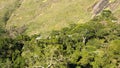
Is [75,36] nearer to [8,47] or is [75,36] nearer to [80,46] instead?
[80,46]

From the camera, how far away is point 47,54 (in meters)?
98.1

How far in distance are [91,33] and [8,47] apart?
98.8 ft

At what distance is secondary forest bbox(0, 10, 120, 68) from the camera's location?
307 feet

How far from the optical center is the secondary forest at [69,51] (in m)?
93.5

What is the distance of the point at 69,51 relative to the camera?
106688 millimetres

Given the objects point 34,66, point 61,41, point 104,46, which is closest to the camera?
point 34,66

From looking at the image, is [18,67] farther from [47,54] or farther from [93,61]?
[93,61]

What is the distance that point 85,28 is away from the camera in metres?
131

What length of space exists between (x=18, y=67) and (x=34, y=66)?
7.47 meters

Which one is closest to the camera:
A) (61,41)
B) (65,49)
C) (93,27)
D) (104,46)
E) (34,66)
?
(34,66)

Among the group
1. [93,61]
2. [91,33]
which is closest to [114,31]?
[91,33]

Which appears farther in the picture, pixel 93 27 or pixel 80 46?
pixel 93 27

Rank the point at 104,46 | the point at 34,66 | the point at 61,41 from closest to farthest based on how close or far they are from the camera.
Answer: the point at 34,66 → the point at 104,46 → the point at 61,41

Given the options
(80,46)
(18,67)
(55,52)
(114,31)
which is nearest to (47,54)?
(55,52)
